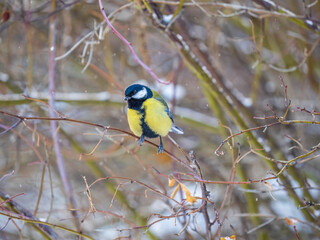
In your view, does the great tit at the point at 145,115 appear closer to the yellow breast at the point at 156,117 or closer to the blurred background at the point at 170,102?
the yellow breast at the point at 156,117

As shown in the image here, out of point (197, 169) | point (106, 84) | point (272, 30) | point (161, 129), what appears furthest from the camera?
point (106, 84)

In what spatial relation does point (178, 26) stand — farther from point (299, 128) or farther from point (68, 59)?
point (299, 128)

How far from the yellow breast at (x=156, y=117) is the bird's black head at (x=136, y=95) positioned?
36mm

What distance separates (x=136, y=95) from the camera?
2.39 metres

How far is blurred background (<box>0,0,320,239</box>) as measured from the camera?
289 centimetres

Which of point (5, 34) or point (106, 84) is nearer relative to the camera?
point (5, 34)

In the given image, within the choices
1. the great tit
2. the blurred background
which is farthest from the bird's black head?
the blurred background

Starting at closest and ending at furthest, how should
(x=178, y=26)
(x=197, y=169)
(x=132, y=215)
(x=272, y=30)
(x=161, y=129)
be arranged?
(x=197, y=169)
(x=161, y=129)
(x=178, y=26)
(x=132, y=215)
(x=272, y=30)

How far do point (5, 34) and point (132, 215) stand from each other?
237cm

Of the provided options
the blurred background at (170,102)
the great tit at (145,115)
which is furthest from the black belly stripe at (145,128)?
the blurred background at (170,102)

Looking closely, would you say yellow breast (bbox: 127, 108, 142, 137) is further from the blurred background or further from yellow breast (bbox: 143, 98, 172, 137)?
the blurred background

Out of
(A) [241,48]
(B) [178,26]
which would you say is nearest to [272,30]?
(A) [241,48]

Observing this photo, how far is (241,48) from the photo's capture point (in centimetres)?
456

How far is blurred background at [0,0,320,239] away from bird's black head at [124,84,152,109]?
41cm
